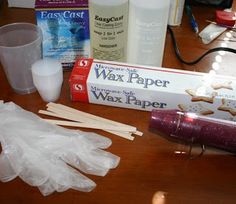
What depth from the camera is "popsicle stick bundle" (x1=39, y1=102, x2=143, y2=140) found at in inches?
18.0

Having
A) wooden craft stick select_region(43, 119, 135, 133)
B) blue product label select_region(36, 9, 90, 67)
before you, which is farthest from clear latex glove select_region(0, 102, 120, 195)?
blue product label select_region(36, 9, 90, 67)

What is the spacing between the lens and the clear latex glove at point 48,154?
0.39 m

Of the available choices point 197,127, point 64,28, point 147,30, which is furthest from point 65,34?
point 197,127

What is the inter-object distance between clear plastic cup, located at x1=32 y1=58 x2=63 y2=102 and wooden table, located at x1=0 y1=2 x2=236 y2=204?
0.02 meters

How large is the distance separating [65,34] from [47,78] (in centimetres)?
9

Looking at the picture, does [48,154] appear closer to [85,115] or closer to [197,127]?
[85,115]

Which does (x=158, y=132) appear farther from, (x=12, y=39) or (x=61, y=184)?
(x=12, y=39)

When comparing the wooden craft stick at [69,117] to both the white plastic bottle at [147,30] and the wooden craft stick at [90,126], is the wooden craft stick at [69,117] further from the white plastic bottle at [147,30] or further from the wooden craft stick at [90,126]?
the white plastic bottle at [147,30]

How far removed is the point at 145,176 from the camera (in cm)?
41

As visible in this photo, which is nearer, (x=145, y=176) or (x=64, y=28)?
(x=145, y=176)

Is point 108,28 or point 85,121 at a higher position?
point 108,28

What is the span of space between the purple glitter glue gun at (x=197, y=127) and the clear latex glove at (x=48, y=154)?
0.26 feet

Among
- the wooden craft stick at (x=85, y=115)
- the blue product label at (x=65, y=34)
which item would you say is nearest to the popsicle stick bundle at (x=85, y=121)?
the wooden craft stick at (x=85, y=115)

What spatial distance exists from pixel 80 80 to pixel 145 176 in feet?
0.56
